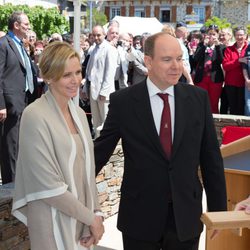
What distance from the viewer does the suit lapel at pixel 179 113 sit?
8.84 ft

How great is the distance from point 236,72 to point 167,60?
642cm

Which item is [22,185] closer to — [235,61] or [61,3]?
[235,61]

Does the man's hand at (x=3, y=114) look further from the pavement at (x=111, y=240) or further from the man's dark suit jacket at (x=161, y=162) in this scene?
the man's dark suit jacket at (x=161, y=162)

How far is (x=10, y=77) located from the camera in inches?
195

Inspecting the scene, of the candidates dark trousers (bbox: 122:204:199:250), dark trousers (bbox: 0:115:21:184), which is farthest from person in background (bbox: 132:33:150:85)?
dark trousers (bbox: 122:204:199:250)

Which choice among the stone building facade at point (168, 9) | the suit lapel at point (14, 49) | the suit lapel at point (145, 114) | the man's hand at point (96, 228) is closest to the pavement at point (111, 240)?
the suit lapel at point (14, 49)

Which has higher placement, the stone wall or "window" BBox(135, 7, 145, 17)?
"window" BBox(135, 7, 145, 17)

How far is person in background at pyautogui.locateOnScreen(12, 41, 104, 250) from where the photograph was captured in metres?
2.48

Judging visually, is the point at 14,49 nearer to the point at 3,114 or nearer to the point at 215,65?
the point at 3,114

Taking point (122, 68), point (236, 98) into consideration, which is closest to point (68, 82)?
point (122, 68)

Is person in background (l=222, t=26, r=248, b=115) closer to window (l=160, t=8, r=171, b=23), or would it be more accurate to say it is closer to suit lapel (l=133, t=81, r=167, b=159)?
suit lapel (l=133, t=81, r=167, b=159)

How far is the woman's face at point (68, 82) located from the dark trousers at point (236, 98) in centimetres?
672

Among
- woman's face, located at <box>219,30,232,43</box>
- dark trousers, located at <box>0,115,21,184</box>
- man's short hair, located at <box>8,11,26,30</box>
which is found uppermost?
man's short hair, located at <box>8,11,26,30</box>

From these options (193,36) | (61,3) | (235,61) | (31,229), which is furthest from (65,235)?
(61,3)
